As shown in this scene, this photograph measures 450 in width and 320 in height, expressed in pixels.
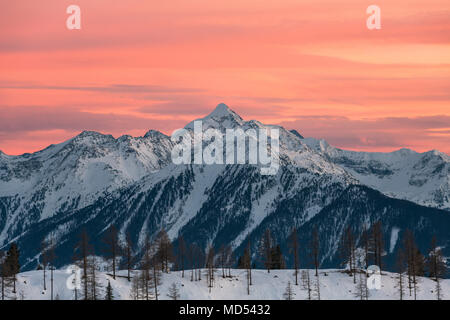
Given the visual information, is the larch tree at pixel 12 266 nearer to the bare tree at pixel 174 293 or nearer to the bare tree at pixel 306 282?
the bare tree at pixel 174 293

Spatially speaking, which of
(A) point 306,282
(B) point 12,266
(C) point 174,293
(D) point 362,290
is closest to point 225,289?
(A) point 306,282

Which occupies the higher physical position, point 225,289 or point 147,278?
point 147,278

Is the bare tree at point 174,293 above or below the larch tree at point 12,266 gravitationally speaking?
below

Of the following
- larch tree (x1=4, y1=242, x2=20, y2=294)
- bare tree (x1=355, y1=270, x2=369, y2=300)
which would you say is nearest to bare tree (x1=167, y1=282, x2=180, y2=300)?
larch tree (x1=4, y1=242, x2=20, y2=294)

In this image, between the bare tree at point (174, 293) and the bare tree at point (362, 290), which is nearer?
the bare tree at point (174, 293)

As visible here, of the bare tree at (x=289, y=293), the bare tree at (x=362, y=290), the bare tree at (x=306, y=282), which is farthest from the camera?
the bare tree at (x=306, y=282)

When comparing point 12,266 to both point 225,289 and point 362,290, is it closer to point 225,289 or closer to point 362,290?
point 225,289

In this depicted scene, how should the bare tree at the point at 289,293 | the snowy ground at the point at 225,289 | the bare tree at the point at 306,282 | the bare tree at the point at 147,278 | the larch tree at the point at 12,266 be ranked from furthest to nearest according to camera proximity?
the bare tree at the point at 306,282, the bare tree at the point at 289,293, the snowy ground at the point at 225,289, the larch tree at the point at 12,266, the bare tree at the point at 147,278

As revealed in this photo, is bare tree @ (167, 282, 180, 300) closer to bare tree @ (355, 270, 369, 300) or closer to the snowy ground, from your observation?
the snowy ground

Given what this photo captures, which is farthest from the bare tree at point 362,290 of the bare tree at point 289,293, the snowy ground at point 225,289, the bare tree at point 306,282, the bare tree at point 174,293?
the bare tree at point 174,293

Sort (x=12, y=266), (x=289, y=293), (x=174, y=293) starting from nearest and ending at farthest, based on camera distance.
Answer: (x=174, y=293), (x=289, y=293), (x=12, y=266)
